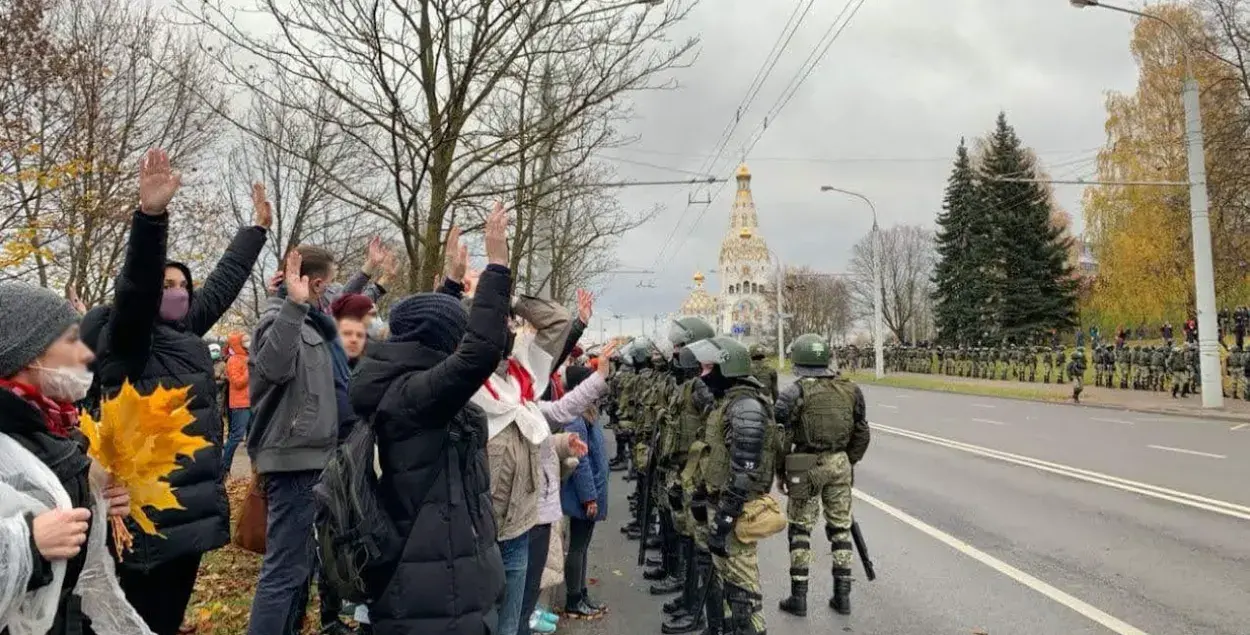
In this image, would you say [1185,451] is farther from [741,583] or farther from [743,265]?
[743,265]

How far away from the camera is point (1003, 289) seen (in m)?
47.7

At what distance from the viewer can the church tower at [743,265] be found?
4028 inches

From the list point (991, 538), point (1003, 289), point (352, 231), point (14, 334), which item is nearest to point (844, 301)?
point (1003, 289)

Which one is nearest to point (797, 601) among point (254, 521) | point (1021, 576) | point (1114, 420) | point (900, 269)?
point (1021, 576)

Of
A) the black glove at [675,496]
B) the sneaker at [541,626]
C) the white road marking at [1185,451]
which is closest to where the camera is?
the sneaker at [541,626]

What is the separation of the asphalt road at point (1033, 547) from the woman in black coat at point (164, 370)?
9.00 ft

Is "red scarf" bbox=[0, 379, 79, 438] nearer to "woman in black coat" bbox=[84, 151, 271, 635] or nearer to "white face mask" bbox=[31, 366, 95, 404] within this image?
"white face mask" bbox=[31, 366, 95, 404]

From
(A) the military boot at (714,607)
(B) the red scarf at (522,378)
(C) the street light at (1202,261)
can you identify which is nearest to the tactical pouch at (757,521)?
(A) the military boot at (714,607)

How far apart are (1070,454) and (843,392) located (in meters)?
8.45

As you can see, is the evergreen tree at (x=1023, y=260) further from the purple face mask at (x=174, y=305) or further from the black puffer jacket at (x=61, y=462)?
the black puffer jacket at (x=61, y=462)

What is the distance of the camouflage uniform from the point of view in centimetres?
580

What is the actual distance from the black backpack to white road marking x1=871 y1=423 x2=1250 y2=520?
8.36 meters

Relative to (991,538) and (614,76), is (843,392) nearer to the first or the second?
(991,538)

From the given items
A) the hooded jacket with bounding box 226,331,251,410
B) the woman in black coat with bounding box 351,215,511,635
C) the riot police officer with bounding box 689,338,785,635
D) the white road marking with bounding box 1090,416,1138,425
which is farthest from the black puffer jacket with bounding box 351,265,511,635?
the white road marking with bounding box 1090,416,1138,425
